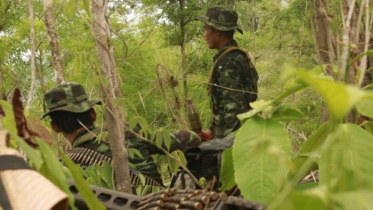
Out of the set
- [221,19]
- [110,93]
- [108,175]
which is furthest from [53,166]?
[221,19]

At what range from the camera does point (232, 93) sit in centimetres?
402

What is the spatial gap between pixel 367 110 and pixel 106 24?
1398mm

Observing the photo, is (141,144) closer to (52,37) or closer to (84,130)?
(84,130)

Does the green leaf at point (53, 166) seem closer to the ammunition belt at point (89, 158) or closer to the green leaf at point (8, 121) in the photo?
the green leaf at point (8, 121)

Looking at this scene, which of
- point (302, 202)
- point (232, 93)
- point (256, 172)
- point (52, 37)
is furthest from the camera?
point (232, 93)

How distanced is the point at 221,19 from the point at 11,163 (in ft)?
13.4

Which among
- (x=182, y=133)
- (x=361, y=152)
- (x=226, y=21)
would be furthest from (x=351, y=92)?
(x=226, y=21)

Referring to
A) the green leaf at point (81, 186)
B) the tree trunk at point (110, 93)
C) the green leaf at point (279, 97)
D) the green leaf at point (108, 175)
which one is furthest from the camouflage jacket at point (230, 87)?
the green leaf at point (81, 186)

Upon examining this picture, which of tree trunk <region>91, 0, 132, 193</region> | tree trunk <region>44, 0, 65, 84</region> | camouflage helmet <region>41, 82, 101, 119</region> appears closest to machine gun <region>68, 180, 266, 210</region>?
tree trunk <region>91, 0, 132, 193</region>

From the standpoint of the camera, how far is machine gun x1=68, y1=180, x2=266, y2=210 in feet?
2.56

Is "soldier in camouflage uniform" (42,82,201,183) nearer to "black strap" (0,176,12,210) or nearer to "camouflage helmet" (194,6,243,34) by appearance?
"camouflage helmet" (194,6,243,34)

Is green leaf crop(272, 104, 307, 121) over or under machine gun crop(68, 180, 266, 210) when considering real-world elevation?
over

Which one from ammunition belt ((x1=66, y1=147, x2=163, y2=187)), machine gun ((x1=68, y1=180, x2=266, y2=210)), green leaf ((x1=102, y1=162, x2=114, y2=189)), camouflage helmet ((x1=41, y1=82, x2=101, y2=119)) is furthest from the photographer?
camouflage helmet ((x1=41, y1=82, x2=101, y2=119))

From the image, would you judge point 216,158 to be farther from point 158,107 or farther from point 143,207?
point 158,107
